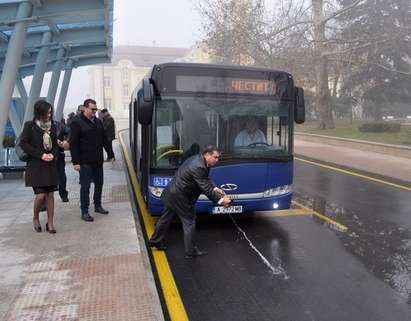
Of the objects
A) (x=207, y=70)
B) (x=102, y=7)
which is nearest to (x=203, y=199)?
(x=207, y=70)

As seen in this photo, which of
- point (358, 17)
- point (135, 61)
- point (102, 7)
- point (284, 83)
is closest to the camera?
point (284, 83)

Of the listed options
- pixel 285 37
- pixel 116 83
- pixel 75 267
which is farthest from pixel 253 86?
pixel 116 83

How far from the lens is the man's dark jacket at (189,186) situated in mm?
5551

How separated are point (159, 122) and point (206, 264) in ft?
7.55

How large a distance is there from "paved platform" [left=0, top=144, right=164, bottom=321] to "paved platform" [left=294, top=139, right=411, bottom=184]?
9.02 m

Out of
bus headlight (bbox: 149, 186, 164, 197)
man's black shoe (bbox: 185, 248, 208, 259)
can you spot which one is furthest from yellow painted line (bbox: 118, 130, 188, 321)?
bus headlight (bbox: 149, 186, 164, 197)

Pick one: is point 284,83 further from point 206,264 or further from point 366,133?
point 366,133

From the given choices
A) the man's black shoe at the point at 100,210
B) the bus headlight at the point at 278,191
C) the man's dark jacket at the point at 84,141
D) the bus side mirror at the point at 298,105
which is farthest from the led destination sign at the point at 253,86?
the man's black shoe at the point at 100,210

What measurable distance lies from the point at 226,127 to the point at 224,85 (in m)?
0.67

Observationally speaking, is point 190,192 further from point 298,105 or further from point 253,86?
point 298,105

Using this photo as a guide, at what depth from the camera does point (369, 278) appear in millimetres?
5227

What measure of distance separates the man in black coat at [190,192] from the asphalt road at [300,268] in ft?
1.16

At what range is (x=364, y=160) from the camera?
1659 centimetres

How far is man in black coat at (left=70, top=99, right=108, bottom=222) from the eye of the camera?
7.00m
